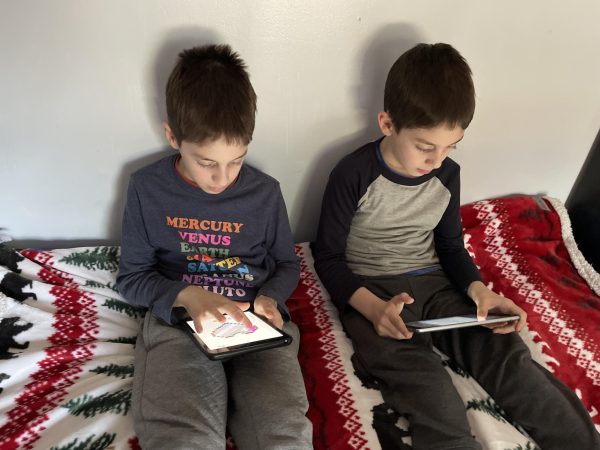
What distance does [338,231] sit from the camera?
3.62ft

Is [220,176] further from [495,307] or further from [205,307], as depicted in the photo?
[495,307]

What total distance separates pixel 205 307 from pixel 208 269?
15cm

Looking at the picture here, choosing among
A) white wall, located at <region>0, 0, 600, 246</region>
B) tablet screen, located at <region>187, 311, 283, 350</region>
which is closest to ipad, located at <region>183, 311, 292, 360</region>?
tablet screen, located at <region>187, 311, 283, 350</region>

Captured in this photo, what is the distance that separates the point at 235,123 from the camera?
844 mm

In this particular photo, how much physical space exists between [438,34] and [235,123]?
564 millimetres

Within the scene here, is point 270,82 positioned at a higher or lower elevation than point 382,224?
higher

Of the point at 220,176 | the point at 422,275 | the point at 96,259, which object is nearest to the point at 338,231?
the point at 422,275

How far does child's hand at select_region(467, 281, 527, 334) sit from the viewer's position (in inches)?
38.1

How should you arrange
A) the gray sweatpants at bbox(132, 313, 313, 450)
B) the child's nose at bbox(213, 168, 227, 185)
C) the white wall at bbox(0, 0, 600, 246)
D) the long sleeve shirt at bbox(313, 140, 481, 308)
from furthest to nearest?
1. the long sleeve shirt at bbox(313, 140, 481, 308)
2. the white wall at bbox(0, 0, 600, 246)
3. the child's nose at bbox(213, 168, 227, 185)
4. the gray sweatpants at bbox(132, 313, 313, 450)

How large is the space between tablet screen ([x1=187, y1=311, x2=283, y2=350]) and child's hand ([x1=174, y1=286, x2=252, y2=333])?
10 mm

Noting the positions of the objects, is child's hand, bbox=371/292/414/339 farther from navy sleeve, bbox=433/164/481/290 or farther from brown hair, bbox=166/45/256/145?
brown hair, bbox=166/45/256/145

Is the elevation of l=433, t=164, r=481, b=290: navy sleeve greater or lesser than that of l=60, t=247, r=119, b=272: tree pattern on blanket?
greater

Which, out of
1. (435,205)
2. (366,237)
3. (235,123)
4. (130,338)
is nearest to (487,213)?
(435,205)

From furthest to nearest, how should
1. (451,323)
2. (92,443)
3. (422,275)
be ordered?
1. (422,275)
2. (451,323)
3. (92,443)
